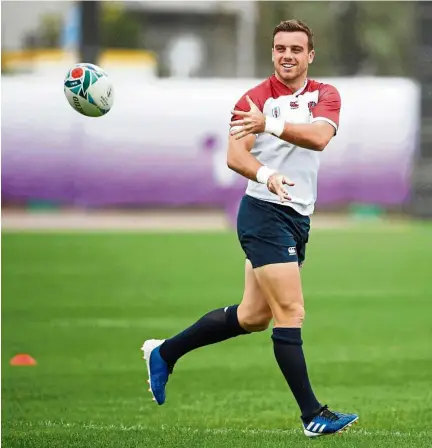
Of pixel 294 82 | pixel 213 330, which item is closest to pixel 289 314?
pixel 213 330

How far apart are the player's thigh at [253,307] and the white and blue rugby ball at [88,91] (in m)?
1.18

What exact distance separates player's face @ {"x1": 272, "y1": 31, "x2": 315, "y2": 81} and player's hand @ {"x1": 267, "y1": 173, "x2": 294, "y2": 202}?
632 millimetres

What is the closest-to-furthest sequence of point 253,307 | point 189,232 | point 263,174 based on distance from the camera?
1. point 263,174
2. point 253,307
3. point 189,232

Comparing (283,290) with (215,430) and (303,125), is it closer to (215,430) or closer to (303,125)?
(303,125)

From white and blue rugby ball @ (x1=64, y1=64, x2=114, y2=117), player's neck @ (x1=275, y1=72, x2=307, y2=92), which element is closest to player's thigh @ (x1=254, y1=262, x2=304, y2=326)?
player's neck @ (x1=275, y1=72, x2=307, y2=92)

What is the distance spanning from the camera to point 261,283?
6.61 m

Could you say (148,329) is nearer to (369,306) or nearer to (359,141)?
(369,306)

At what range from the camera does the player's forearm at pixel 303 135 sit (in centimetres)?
630

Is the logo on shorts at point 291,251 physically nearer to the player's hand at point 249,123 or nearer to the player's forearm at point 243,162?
the player's forearm at point 243,162

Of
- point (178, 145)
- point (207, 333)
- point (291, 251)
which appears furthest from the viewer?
point (178, 145)

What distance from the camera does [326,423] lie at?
21.2ft

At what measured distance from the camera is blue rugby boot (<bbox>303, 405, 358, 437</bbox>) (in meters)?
6.45

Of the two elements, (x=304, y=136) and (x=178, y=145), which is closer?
(x=304, y=136)

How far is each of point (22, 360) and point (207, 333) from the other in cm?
315
